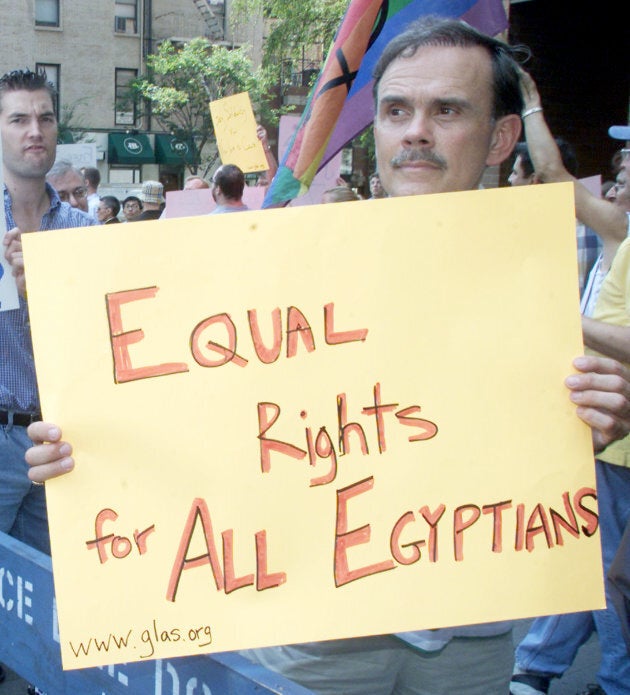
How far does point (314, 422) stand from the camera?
4.61ft

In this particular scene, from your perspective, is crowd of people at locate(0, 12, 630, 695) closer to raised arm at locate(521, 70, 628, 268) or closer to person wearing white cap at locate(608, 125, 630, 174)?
raised arm at locate(521, 70, 628, 268)

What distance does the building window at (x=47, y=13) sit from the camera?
106 feet

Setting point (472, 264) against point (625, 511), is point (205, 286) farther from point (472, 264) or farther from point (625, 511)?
point (625, 511)

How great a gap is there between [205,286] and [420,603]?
22.2 inches

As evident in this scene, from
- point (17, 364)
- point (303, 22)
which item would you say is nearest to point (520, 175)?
point (17, 364)

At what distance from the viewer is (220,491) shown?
1.38 meters

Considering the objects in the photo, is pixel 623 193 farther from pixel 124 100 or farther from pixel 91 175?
pixel 124 100

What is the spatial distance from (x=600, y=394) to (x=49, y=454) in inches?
31.9

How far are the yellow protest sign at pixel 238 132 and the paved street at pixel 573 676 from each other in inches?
133

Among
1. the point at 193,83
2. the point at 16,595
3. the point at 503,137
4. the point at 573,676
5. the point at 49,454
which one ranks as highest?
the point at 193,83

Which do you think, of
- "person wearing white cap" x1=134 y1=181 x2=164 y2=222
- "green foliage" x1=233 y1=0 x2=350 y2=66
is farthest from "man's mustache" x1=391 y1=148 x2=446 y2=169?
"green foliage" x1=233 y1=0 x2=350 y2=66

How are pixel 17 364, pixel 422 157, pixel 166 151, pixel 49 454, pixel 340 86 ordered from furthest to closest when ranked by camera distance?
pixel 166 151 < pixel 17 364 < pixel 340 86 < pixel 422 157 < pixel 49 454

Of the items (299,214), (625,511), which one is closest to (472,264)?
(299,214)

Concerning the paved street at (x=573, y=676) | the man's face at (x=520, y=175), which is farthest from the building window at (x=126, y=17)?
the paved street at (x=573, y=676)
